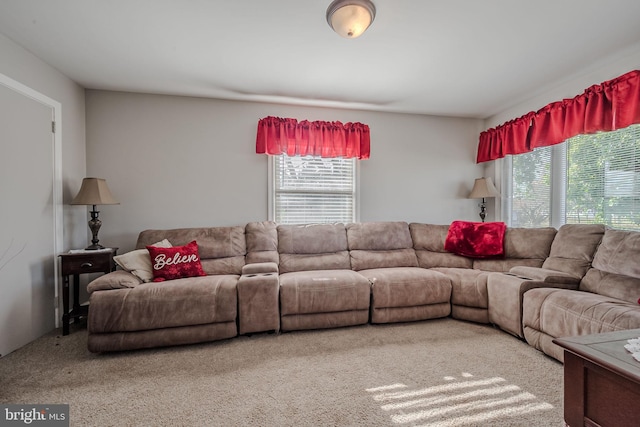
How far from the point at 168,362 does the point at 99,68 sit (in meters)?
2.74

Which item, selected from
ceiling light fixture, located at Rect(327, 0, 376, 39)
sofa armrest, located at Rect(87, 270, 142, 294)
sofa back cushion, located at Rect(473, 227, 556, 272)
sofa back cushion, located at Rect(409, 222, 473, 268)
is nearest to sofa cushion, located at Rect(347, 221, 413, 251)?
sofa back cushion, located at Rect(409, 222, 473, 268)

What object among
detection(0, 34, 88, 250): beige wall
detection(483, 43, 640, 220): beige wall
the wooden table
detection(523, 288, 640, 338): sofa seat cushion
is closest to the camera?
the wooden table

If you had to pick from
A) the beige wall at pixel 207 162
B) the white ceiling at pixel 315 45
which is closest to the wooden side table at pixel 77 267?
the beige wall at pixel 207 162

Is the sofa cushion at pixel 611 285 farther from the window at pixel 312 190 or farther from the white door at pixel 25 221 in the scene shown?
the white door at pixel 25 221

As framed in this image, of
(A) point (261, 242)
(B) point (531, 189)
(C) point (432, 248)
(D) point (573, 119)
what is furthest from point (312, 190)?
(D) point (573, 119)

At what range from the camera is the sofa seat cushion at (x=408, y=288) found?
8.65 feet

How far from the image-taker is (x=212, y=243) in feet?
9.86

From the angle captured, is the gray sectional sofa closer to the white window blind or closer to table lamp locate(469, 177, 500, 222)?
the white window blind

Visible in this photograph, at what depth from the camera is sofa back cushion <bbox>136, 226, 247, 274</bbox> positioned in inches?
115

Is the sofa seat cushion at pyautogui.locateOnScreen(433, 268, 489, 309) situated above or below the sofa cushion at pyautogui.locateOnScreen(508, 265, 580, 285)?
below

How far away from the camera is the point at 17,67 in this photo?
2.25 m

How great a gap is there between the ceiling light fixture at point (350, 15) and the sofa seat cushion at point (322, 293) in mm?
1992

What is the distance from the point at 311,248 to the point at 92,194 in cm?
223

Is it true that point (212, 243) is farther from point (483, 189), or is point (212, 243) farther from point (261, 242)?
point (483, 189)
